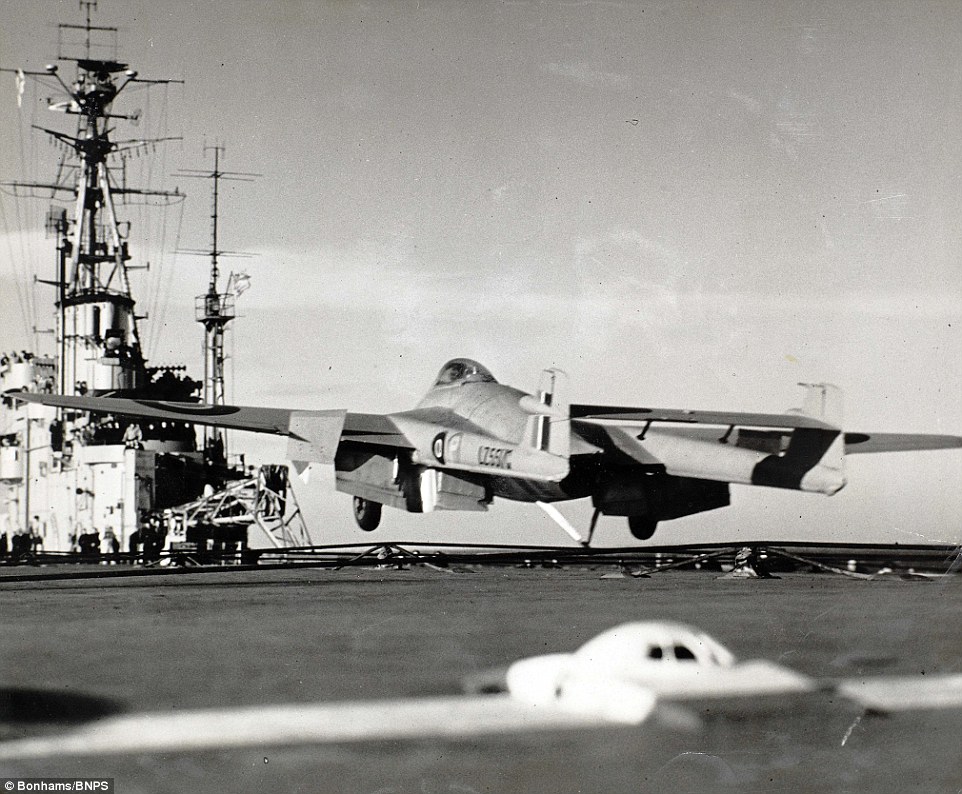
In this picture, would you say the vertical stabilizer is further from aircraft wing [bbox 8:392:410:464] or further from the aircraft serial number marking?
aircraft wing [bbox 8:392:410:464]

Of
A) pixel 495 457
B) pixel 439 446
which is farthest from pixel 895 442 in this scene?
pixel 439 446

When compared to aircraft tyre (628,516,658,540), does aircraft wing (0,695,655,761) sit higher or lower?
lower

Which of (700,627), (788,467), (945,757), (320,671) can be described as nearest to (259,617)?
(320,671)

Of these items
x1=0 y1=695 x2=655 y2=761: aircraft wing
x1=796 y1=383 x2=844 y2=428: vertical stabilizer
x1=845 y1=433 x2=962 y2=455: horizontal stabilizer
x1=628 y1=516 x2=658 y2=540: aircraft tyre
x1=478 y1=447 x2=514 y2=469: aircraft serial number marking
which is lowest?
x1=0 y1=695 x2=655 y2=761: aircraft wing

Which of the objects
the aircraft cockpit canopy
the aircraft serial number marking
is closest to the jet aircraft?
the aircraft serial number marking

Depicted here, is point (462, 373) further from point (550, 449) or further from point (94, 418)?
point (94, 418)

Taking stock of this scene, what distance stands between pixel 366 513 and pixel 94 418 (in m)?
7.03

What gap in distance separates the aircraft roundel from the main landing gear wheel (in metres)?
1.00

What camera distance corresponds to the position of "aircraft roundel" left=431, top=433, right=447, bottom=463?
42.6ft

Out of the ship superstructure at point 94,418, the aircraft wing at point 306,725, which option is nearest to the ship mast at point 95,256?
the ship superstructure at point 94,418

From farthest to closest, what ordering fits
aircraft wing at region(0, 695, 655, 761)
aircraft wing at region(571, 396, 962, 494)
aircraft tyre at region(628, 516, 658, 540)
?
aircraft tyre at region(628, 516, 658, 540) → aircraft wing at region(571, 396, 962, 494) → aircraft wing at region(0, 695, 655, 761)

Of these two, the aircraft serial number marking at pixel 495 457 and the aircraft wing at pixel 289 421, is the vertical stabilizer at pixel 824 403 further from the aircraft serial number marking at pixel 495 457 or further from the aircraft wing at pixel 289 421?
the aircraft wing at pixel 289 421

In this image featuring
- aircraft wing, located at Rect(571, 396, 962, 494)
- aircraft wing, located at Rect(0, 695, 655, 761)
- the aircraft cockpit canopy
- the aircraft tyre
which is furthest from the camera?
the aircraft cockpit canopy

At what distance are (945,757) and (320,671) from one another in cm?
709
